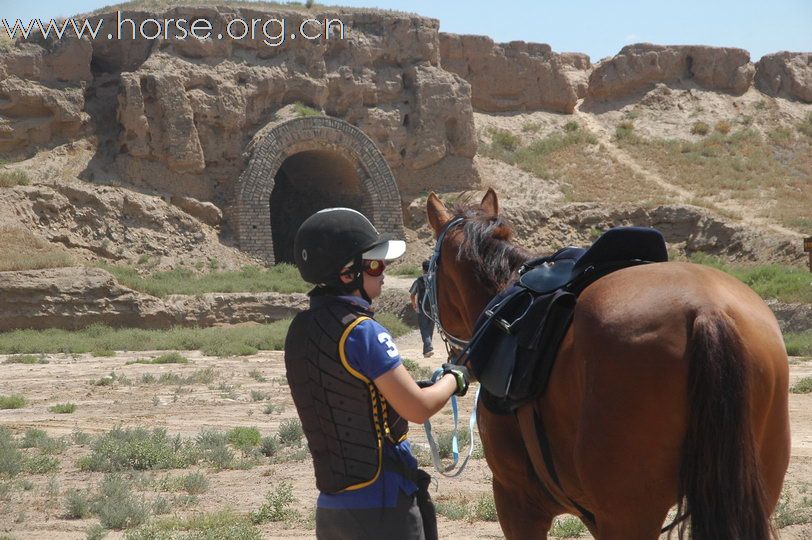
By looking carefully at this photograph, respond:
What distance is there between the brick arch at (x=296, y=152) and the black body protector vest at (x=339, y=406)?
2605 centimetres

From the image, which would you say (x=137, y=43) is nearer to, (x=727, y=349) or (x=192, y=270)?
(x=192, y=270)

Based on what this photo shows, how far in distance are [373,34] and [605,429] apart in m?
32.1

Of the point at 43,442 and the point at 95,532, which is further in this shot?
the point at 43,442

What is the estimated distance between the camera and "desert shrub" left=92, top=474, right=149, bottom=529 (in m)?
6.59

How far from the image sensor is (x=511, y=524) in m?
4.17

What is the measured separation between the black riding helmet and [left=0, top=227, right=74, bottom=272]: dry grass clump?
20.3 m

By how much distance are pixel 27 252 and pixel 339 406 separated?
879 inches

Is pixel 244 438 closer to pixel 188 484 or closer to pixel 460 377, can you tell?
pixel 188 484

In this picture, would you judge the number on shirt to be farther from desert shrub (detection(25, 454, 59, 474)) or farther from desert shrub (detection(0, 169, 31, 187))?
desert shrub (detection(0, 169, 31, 187))

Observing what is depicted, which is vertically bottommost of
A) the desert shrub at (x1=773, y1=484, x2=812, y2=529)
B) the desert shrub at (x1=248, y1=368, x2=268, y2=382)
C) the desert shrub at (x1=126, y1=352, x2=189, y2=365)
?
the desert shrub at (x1=126, y1=352, x2=189, y2=365)

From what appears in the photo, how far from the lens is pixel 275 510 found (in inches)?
266

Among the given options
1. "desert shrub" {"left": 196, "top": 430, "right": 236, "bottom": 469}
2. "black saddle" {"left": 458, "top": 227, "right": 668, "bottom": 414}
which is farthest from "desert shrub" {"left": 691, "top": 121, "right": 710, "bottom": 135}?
"black saddle" {"left": 458, "top": 227, "right": 668, "bottom": 414}

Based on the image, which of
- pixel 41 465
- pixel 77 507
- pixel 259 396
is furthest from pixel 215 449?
pixel 259 396

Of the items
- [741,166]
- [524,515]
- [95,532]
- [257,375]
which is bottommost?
[257,375]
